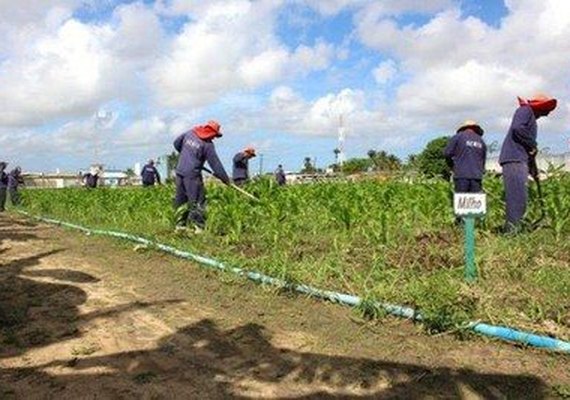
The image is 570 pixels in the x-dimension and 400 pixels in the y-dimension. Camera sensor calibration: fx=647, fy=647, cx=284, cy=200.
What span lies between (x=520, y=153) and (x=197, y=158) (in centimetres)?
458

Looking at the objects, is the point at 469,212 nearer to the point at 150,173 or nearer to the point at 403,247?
the point at 403,247

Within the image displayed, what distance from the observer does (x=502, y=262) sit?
5.85m

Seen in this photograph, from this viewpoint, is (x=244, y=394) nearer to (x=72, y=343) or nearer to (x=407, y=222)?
(x=72, y=343)

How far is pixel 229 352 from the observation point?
4.23m

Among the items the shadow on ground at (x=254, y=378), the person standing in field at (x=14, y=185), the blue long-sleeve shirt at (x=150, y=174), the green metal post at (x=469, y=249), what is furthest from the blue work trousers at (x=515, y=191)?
the person standing in field at (x=14, y=185)

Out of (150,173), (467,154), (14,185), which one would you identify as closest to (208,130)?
(467,154)

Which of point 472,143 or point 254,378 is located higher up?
point 472,143

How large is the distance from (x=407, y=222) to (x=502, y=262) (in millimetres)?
2690

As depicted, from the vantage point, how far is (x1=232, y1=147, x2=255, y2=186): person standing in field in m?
15.2

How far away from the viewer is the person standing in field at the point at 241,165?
15211 mm

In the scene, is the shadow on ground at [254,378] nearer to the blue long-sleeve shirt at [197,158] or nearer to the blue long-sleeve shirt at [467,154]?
the blue long-sleeve shirt at [197,158]

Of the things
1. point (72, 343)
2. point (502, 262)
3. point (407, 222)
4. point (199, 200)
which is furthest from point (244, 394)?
point (199, 200)

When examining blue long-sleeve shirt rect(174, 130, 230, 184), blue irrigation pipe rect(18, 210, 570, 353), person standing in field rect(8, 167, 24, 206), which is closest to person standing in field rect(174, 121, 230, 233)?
blue long-sleeve shirt rect(174, 130, 230, 184)

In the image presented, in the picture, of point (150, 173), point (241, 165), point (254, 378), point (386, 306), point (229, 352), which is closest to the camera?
point (254, 378)
